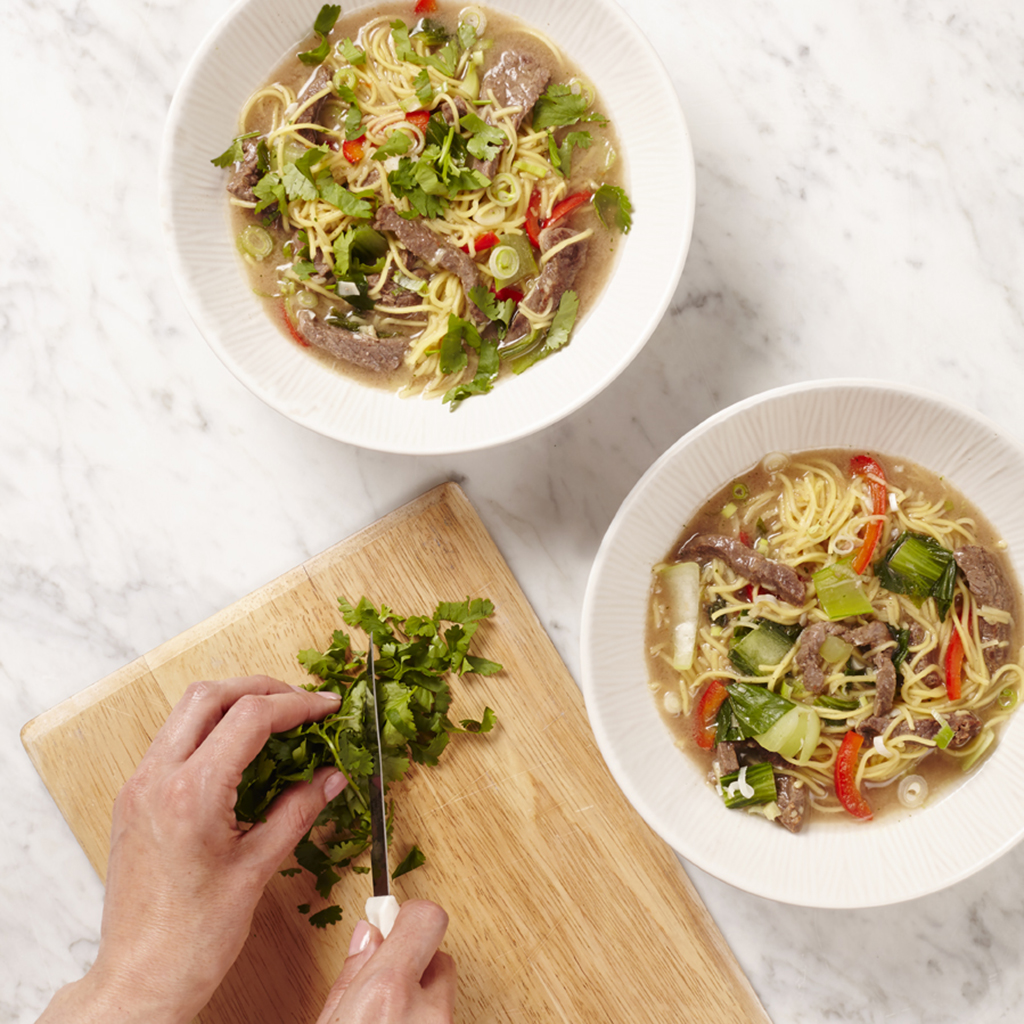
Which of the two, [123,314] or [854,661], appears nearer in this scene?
[854,661]

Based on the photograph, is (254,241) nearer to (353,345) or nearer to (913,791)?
(353,345)

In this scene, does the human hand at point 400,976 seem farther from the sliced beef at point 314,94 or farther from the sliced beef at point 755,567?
the sliced beef at point 314,94

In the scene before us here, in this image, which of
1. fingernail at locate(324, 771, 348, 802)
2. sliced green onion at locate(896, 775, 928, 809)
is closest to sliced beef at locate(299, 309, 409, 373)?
fingernail at locate(324, 771, 348, 802)

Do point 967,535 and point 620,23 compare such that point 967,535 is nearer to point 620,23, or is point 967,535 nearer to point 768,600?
point 768,600

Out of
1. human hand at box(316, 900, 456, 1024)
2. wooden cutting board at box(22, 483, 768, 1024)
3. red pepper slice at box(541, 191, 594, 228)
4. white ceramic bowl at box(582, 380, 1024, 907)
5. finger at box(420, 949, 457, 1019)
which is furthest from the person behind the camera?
wooden cutting board at box(22, 483, 768, 1024)

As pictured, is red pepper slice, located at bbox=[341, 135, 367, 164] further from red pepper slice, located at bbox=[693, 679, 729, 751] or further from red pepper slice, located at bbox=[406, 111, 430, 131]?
red pepper slice, located at bbox=[693, 679, 729, 751]

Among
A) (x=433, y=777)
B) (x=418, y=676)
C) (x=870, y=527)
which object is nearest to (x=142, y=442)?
Result: (x=418, y=676)
